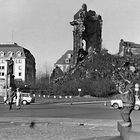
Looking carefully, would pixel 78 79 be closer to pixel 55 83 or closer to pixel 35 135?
pixel 55 83

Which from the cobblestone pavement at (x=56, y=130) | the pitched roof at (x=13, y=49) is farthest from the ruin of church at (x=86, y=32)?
the cobblestone pavement at (x=56, y=130)

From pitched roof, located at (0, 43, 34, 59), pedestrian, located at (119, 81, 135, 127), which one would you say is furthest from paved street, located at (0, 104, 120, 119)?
pitched roof, located at (0, 43, 34, 59)

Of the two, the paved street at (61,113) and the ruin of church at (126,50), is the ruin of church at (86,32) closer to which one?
the ruin of church at (126,50)

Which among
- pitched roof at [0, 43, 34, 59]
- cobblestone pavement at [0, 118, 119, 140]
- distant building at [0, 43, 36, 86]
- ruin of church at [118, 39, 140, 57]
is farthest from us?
pitched roof at [0, 43, 34, 59]

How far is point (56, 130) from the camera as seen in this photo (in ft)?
59.0

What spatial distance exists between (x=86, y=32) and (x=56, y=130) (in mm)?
77195

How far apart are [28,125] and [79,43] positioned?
71361 millimetres

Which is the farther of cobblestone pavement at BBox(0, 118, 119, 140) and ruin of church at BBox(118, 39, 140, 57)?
ruin of church at BBox(118, 39, 140, 57)

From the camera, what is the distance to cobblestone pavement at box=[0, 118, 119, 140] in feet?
50.1

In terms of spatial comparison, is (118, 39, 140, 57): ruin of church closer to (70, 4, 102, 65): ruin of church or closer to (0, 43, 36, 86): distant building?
(70, 4, 102, 65): ruin of church

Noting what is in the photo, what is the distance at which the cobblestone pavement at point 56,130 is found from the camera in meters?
15.3

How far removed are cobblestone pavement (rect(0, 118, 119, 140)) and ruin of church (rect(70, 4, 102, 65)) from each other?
68639 millimetres

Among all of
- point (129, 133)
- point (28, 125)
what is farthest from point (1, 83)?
point (129, 133)

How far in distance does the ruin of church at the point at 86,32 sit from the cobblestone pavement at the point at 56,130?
68.6 m
